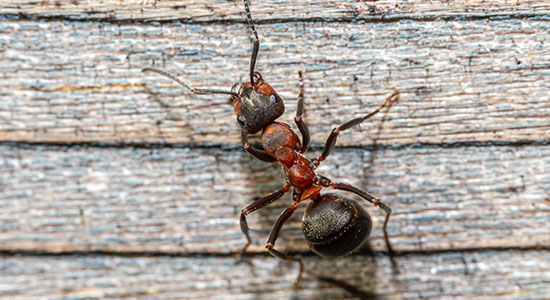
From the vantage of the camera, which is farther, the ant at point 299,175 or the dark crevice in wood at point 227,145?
the dark crevice in wood at point 227,145

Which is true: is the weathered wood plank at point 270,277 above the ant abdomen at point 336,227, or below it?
below

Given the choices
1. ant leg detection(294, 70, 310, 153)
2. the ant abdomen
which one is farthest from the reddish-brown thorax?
the ant abdomen

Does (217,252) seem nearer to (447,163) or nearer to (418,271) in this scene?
(418,271)

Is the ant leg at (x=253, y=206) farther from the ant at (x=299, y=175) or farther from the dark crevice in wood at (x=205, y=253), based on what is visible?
the dark crevice in wood at (x=205, y=253)

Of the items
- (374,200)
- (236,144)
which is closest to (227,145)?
(236,144)

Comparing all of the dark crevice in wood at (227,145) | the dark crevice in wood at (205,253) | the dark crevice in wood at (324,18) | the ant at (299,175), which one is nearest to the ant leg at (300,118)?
the ant at (299,175)

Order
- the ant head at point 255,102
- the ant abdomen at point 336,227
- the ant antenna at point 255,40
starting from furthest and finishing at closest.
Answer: the ant head at point 255,102
the ant antenna at point 255,40
the ant abdomen at point 336,227

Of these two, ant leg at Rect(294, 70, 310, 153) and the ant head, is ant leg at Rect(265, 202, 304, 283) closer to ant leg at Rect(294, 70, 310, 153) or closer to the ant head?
ant leg at Rect(294, 70, 310, 153)
